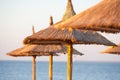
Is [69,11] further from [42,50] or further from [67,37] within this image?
[42,50]

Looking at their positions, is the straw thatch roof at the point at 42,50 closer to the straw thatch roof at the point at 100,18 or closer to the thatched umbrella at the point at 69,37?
the thatched umbrella at the point at 69,37

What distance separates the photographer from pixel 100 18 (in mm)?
5520

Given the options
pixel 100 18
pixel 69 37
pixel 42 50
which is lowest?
pixel 42 50

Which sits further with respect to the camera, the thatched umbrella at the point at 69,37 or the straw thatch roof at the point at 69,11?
the straw thatch roof at the point at 69,11

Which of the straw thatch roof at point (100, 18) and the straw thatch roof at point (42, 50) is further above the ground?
the straw thatch roof at point (100, 18)

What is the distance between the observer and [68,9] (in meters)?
9.18

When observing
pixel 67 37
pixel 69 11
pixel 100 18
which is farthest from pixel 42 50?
pixel 100 18

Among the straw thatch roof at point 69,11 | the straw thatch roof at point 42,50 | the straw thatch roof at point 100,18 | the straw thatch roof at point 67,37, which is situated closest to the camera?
the straw thatch roof at point 100,18

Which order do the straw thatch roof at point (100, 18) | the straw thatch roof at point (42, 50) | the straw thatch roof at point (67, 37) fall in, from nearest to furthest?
1. the straw thatch roof at point (100, 18)
2. the straw thatch roof at point (67, 37)
3. the straw thatch roof at point (42, 50)

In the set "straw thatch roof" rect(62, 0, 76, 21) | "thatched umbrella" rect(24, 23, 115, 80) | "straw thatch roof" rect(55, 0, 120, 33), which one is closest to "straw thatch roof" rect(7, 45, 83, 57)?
"straw thatch roof" rect(62, 0, 76, 21)

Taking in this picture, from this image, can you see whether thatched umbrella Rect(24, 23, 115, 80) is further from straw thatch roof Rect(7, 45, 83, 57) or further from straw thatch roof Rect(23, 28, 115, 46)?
straw thatch roof Rect(7, 45, 83, 57)

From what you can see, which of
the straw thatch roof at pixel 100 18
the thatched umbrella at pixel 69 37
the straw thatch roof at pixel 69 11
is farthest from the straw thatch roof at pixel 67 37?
the straw thatch roof at pixel 100 18

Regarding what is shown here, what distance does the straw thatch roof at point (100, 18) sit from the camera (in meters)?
5.36

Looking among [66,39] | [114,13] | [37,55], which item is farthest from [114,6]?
[37,55]
